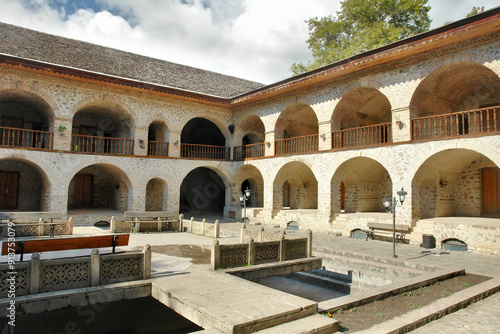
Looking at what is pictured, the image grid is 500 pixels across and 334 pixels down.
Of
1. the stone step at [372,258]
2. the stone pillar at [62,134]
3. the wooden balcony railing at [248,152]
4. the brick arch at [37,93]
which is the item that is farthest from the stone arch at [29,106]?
the stone step at [372,258]

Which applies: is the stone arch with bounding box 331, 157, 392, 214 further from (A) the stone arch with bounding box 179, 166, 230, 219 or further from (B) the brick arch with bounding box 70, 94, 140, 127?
(B) the brick arch with bounding box 70, 94, 140, 127

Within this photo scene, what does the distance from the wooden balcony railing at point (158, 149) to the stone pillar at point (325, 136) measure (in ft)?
27.6

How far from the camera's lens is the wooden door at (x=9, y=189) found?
1689 cm

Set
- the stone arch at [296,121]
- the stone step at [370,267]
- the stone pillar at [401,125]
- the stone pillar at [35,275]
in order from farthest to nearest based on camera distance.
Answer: the stone arch at [296,121] < the stone pillar at [401,125] < the stone step at [370,267] < the stone pillar at [35,275]

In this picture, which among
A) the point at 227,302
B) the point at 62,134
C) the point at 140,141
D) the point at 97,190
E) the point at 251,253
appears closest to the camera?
the point at 227,302

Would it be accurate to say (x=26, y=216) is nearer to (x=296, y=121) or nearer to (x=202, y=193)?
(x=202, y=193)

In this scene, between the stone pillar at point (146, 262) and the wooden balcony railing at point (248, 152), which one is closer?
the stone pillar at point (146, 262)

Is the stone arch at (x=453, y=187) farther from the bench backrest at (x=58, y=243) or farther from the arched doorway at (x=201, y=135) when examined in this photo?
the arched doorway at (x=201, y=135)

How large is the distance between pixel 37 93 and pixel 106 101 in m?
2.89

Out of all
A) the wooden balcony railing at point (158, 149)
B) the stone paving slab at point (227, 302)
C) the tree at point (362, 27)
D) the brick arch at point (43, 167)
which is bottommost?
the stone paving slab at point (227, 302)

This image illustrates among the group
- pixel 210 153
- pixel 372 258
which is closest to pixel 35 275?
pixel 372 258

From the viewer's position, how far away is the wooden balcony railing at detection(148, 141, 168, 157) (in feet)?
61.0

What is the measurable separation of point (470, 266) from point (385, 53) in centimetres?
773

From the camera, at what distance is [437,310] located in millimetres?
5410
